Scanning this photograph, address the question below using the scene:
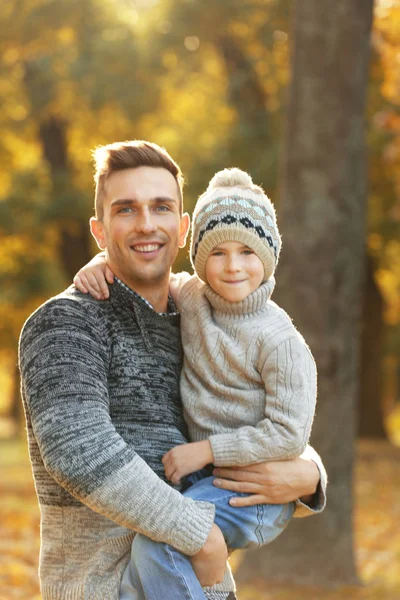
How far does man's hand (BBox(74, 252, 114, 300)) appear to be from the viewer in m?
2.95

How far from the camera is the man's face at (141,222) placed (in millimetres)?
3023

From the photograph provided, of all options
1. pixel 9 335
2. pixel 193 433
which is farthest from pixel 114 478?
pixel 9 335

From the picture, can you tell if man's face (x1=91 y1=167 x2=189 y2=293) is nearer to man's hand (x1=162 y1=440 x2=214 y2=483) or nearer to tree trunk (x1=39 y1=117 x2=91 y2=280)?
man's hand (x1=162 y1=440 x2=214 y2=483)

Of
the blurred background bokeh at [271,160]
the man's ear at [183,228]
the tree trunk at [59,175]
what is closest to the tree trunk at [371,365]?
the blurred background bokeh at [271,160]

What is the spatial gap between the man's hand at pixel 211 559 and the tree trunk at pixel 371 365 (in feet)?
49.5

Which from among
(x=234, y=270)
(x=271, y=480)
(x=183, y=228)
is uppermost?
(x=183, y=228)

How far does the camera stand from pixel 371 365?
18344 millimetres

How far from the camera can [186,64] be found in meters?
14.7

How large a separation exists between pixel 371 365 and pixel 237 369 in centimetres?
1583

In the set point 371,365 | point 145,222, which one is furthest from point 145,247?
point 371,365

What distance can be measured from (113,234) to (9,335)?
72.7 ft

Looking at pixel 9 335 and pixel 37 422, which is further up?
pixel 37 422

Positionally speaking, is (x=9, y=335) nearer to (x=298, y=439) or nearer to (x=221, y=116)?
(x=221, y=116)

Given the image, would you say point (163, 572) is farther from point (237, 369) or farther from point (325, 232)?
point (325, 232)
